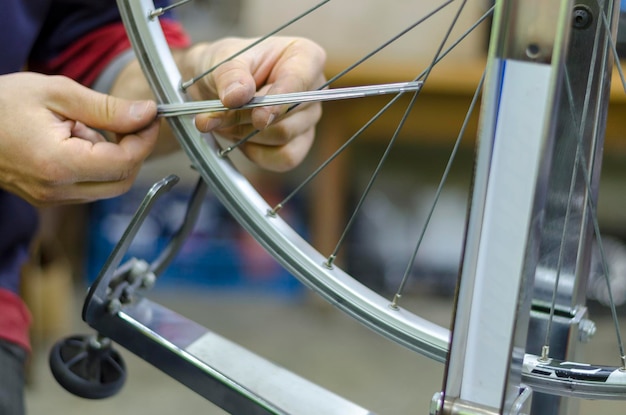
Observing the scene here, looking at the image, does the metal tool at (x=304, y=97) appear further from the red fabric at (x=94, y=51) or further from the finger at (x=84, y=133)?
the red fabric at (x=94, y=51)

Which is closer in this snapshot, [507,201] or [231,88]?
[507,201]

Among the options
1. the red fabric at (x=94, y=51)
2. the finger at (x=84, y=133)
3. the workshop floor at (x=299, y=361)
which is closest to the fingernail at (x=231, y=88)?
the finger at (x=84, y=133)

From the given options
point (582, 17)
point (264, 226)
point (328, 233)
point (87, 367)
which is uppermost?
point (328, 233)

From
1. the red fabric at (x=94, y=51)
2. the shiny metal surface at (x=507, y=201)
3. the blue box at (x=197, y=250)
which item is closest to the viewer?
the shiny metal surface at (x=507, y=201)

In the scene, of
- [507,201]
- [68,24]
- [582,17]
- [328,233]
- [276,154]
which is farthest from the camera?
[328,233]

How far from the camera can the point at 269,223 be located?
1.62ft

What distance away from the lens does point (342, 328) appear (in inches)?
63.0

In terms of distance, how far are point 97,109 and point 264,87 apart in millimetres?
111

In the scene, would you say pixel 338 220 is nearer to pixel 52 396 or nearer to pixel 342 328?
pixel 342 328

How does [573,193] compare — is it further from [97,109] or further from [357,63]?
[97,109]

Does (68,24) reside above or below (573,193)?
above

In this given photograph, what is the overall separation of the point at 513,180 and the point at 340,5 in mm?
1536

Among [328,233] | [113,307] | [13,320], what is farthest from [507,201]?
[328,233]

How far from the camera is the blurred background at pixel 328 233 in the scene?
146 centimetres
